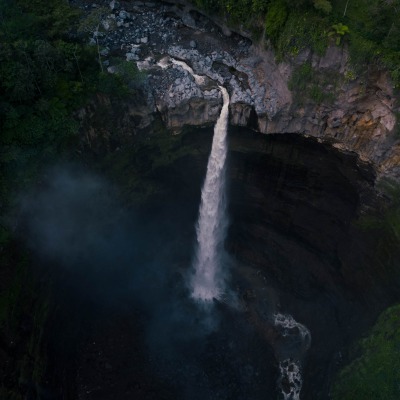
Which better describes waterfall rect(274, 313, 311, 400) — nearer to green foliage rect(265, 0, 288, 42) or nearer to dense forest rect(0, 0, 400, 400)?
dense forest rect(0, 0, 400, 400)

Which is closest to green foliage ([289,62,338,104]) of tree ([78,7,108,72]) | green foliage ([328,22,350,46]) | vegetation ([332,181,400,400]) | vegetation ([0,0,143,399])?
green foliage ([328,22,350,46])

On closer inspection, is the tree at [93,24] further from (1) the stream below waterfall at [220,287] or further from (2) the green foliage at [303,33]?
(2) the green foliage at [303,33]

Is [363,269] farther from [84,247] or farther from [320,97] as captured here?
[84,247]

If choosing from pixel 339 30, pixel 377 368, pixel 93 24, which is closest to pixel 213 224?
pixel 377 368

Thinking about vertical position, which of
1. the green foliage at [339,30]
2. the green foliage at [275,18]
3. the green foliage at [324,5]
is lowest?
the green foliage at [275,18]

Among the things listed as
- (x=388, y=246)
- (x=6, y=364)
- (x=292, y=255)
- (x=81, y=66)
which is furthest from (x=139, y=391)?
(x=81, y=66)

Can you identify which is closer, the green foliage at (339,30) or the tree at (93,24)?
the tree at (93,24)

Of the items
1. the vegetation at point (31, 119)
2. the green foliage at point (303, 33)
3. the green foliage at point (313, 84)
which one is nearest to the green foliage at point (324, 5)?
the green foliage at point (303, 33)
